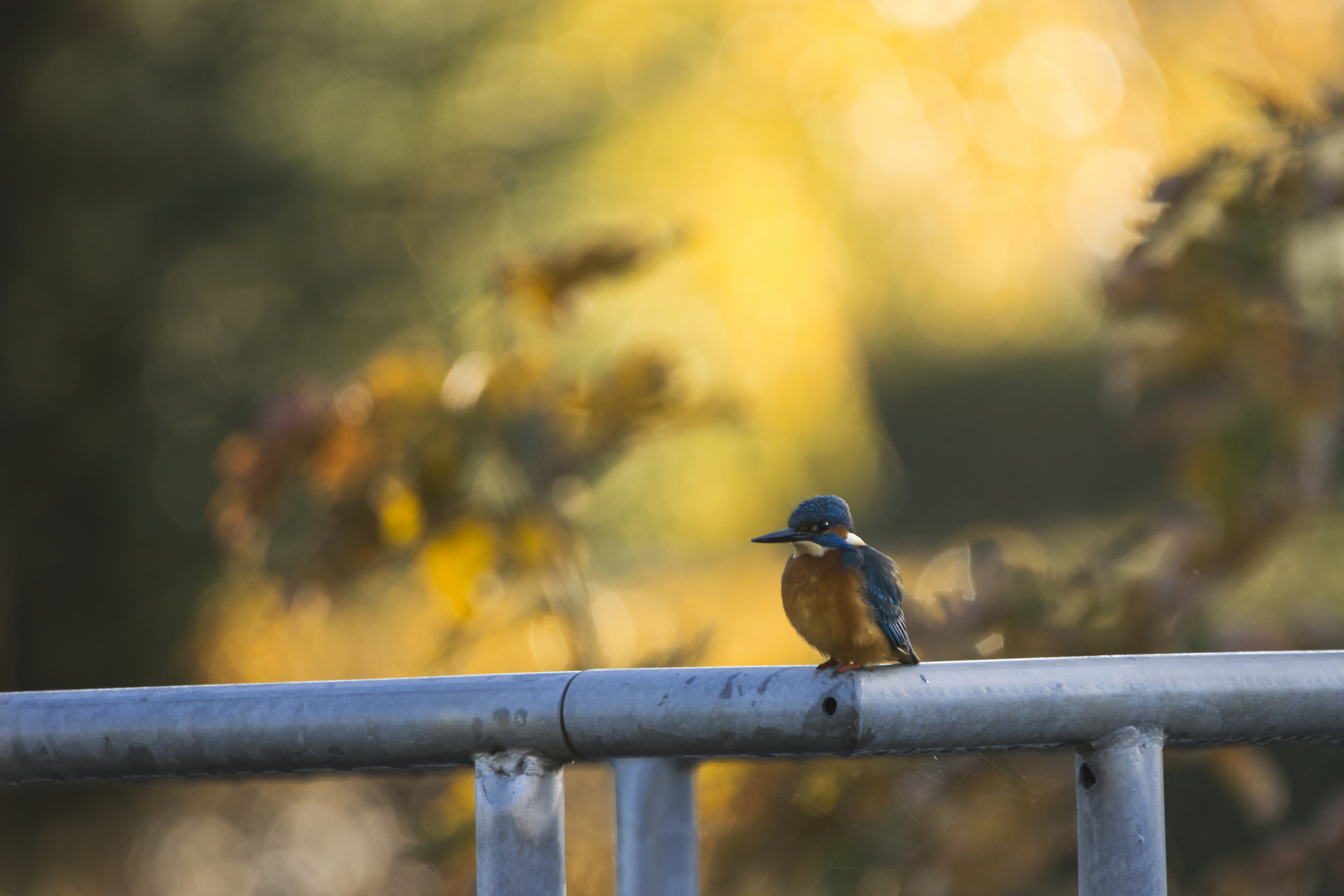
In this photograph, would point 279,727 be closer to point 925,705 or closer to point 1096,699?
point 925,705

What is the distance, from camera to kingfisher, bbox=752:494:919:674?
1.25m

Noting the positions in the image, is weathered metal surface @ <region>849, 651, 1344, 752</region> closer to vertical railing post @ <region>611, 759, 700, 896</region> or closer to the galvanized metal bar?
the galvanized metal bar

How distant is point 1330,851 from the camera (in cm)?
178

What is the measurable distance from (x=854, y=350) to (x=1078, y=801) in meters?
5.44

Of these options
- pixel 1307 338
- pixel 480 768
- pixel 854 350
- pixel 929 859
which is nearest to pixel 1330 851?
pixel 929 859

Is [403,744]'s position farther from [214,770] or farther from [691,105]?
[691,105]

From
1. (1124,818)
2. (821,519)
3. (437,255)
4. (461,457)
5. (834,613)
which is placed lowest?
(1124,818)

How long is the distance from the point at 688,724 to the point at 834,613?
0.41 meters

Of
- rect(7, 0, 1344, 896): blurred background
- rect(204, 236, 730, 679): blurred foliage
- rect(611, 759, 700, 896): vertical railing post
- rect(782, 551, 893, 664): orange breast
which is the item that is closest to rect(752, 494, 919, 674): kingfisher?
rect(782, 551, 893, 664): orange breast

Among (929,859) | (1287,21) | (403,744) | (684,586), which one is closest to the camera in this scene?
(403,744)

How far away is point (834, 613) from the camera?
4.11 ft

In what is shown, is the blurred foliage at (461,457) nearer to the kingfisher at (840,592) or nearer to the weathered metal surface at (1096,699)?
the kingfisher at (840,592)

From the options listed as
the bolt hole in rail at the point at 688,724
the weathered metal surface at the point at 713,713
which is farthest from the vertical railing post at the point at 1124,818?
the weathered metal surface at the point at 713,713

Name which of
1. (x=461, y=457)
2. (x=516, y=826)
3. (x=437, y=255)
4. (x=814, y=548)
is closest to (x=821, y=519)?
(x=814, y=548)
